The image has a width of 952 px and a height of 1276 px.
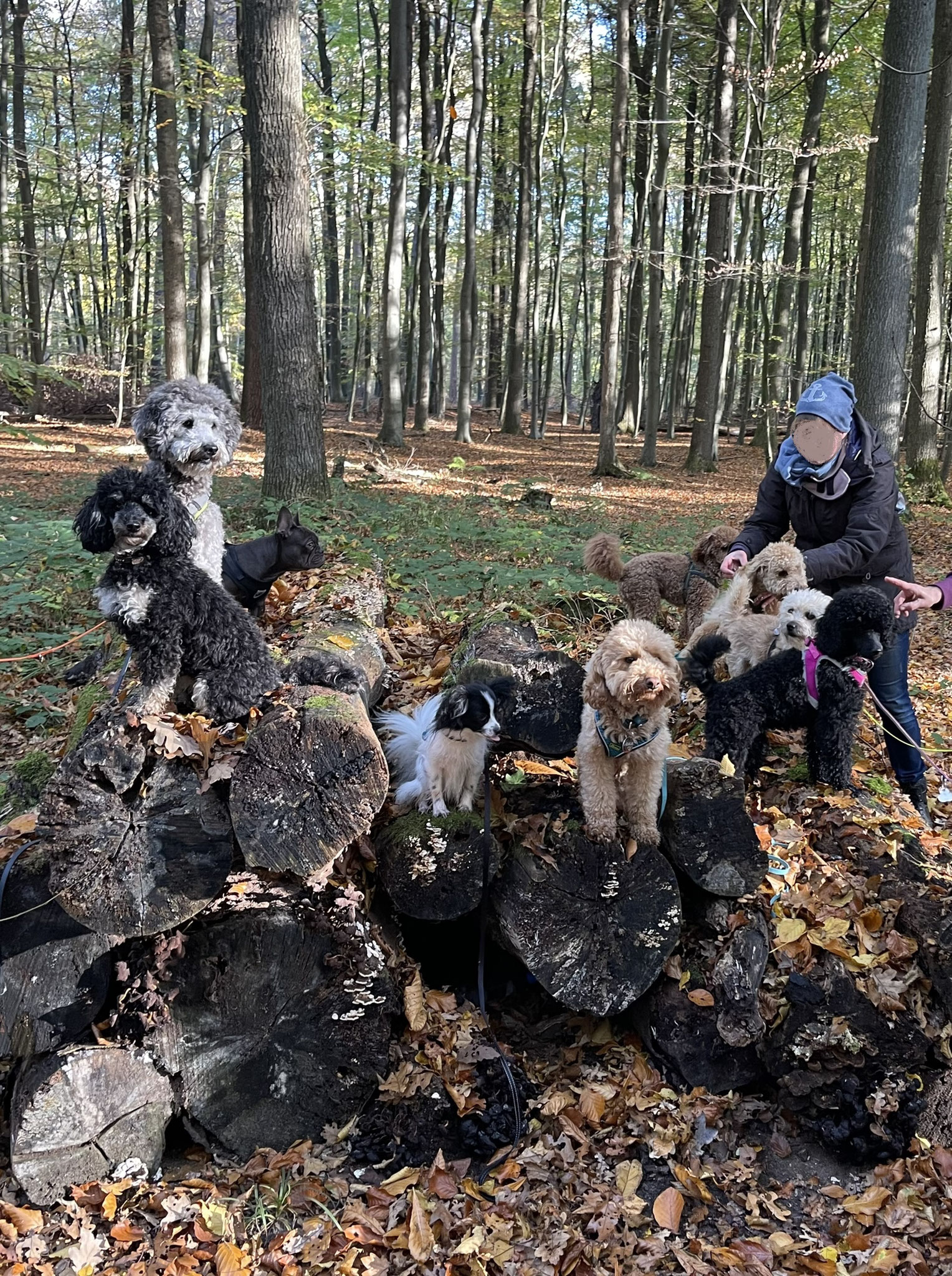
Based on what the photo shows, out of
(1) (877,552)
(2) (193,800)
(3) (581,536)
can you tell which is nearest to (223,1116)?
(2) (193,800)

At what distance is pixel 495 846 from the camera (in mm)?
3582

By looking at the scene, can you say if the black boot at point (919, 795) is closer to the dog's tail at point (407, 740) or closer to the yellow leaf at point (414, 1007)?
the dog's tail at point (407, 740)

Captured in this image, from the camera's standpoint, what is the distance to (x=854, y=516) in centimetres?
454

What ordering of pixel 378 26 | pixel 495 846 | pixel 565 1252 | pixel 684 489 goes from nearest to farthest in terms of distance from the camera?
pixel 565 1252, pixel 495 846, pixel 684 489, pixel 378 26

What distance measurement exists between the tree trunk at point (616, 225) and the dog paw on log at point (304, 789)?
14770 mm

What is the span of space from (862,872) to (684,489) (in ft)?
47.2

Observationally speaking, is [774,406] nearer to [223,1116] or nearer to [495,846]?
[495,846]

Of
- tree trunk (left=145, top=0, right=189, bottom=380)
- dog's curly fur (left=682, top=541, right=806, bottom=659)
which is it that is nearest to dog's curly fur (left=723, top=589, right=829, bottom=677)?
dog's curly fur (left=682, top=541, right=806, bottom=659)

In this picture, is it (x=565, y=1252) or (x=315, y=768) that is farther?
(x=315, y=768)

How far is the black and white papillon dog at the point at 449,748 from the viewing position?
138 inches

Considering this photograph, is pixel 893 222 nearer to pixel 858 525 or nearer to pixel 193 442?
pixel 858 525

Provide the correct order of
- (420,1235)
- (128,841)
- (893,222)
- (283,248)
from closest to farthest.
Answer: (420,1235), (128,841), (283,248), (893,222)

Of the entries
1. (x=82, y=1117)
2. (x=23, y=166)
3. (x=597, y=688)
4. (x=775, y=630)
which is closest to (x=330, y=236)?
(x=23, y=166)

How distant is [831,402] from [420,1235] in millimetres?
4358
